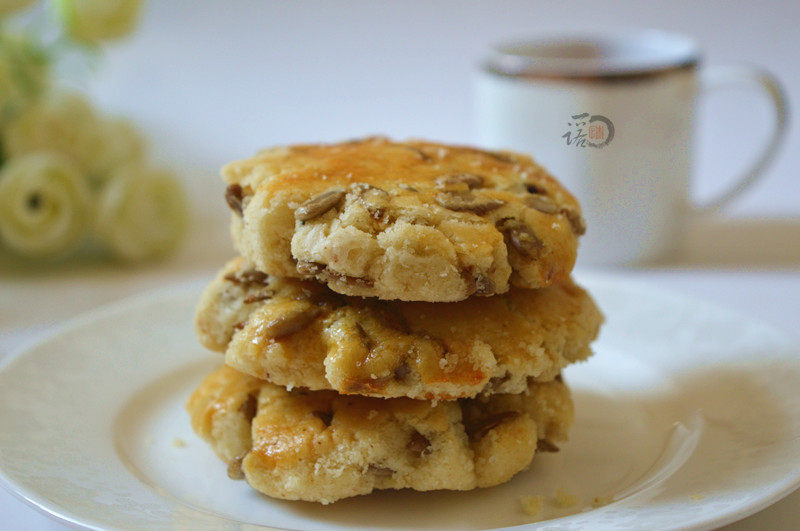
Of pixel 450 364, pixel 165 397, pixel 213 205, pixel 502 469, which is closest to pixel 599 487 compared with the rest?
pixel 502 469

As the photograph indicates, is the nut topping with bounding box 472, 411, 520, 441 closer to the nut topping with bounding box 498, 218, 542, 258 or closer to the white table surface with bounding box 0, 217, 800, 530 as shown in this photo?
the nut topping with bounding box 498, 218, 542, 258

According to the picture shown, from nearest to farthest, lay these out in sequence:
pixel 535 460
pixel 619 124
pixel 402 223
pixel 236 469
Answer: pixel 402 223 < pixel 236 469 < pixel 535 460 < pixel 619 124

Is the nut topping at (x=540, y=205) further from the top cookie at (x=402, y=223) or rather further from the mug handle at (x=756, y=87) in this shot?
the mug handle at (x=756, y=87)

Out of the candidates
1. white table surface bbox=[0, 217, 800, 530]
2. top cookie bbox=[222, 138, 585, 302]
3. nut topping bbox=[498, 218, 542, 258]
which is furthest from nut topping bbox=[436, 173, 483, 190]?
white table surface bbox=[0, 217, 800, 530]

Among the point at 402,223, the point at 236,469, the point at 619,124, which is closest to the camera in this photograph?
the point at 402,223

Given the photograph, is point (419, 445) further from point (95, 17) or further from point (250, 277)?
point (95, 17)

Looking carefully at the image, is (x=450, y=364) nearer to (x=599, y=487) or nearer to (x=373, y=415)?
(x=373, y=415)

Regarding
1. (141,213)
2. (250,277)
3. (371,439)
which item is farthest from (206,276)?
(371,439)
